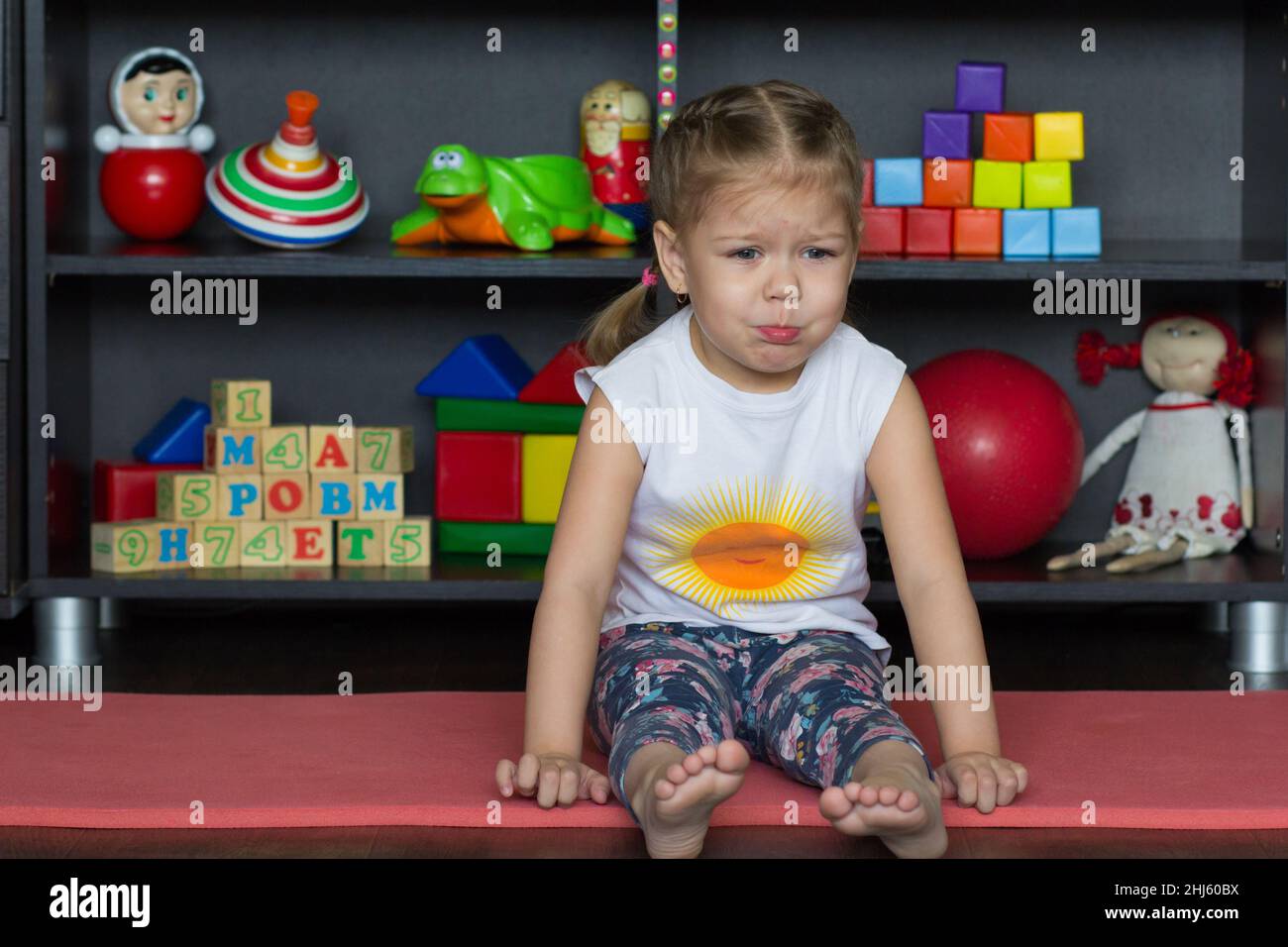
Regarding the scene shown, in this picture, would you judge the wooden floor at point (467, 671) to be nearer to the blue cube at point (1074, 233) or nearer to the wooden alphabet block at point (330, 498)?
the wooden alphabet block at point (330, 498)

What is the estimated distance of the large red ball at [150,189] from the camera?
213 centimetres

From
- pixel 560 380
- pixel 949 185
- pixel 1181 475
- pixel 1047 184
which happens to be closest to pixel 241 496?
pixel 560 380

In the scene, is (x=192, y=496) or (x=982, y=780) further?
(x=192, y=496)

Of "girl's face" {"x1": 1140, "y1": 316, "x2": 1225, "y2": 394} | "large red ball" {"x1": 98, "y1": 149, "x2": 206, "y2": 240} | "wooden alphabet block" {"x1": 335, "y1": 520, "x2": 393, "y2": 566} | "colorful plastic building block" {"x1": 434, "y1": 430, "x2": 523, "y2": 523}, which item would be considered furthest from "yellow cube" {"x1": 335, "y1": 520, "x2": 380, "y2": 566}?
"girl's face" {"x1": 1140, "y1": 316, "x2": 1225, "y2": 394}

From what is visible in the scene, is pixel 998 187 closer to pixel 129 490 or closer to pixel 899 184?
pixel 899 184

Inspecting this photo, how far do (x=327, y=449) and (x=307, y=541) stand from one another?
0.11 metres

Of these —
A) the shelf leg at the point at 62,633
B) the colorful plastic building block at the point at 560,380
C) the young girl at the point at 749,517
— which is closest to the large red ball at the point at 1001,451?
the colorful plastic building block at the point at 560,380

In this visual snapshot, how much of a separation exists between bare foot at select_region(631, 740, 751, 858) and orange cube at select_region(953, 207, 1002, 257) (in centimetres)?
108

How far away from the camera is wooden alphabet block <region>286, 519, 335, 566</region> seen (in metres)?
2.02

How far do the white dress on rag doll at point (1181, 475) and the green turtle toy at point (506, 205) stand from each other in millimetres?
730

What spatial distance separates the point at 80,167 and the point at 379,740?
111 centimetres

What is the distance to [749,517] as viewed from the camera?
55.9 inches

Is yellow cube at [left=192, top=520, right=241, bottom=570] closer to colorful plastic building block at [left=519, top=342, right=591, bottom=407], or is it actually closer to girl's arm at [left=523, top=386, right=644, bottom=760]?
colorful plastic building block at [left=519, top=342, right=591, bottom=407]

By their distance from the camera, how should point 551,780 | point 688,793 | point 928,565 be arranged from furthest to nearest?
point 928,565
point 551,780
point 688,793
